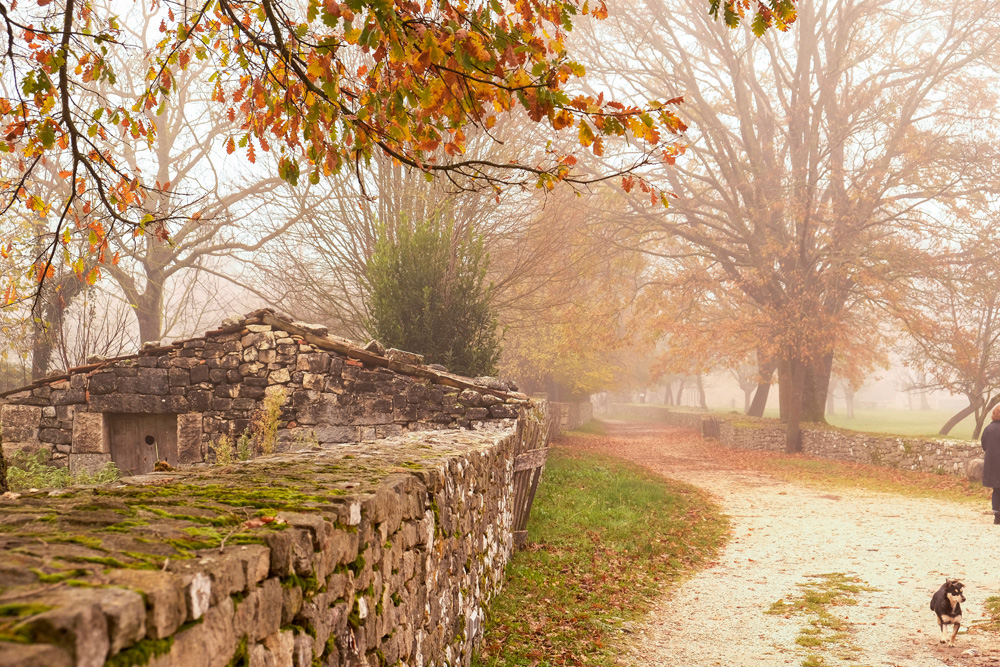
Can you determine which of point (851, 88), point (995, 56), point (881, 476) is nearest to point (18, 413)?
point (881, 476)

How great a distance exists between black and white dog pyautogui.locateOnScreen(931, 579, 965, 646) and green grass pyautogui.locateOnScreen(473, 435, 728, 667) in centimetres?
268

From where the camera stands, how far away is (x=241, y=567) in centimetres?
183

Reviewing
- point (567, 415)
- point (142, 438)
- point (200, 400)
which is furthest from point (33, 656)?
point (567, 415)

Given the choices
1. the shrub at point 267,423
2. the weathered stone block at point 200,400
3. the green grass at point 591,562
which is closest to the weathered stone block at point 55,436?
the weathered stone block at point 200,400

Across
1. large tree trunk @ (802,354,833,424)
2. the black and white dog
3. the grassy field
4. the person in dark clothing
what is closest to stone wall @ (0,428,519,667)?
the black and white dog

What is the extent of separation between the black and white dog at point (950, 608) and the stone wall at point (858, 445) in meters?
10.6

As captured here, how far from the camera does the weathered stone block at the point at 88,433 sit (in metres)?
10.6

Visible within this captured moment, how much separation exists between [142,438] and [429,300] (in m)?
5.65

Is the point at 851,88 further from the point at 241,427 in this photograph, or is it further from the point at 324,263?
the point at 241,427

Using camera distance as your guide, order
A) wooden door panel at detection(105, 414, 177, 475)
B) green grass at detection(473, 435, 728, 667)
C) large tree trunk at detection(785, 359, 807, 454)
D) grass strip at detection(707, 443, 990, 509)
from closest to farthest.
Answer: green grass at detection(473, 435, 728, 667) → wooden door panel at detection(105, 414, 177, 475) → grass strip at detection(707, 443, 990, 509) → large tree trunk at detection(785, 359, 807, 454)

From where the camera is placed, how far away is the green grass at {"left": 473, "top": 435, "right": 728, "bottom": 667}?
19.5 feet

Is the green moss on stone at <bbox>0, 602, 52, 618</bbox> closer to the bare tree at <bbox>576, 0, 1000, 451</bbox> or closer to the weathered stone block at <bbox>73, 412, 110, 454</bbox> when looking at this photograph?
the weathered stone block at <bbox>73, 412, 110, 454</bbox>

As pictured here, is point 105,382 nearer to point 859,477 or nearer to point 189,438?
point 189,438

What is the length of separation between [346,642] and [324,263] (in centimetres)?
1762
